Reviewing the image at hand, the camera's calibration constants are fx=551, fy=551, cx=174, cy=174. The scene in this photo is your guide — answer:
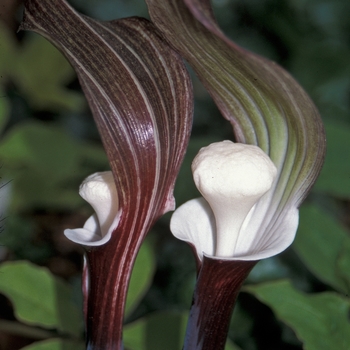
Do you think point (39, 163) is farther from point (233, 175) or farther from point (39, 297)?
point (233, 175)

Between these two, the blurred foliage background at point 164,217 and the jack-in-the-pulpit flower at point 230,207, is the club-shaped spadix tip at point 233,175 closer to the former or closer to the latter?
the jack-in-the-pulpit flower at point 230,207

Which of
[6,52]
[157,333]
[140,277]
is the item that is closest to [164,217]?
[140,277]

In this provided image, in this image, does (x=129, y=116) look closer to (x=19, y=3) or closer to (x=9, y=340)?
(x=9, y=340)

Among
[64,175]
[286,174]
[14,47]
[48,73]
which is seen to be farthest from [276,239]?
[14,47]

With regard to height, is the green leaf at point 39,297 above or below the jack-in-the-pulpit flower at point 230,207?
below

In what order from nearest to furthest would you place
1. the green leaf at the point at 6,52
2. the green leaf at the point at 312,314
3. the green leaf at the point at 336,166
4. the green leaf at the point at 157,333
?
the green leaf at the point at 312,314 → the green leaf at the point at 157,333 → the green leaf at the point at 336,166 → the green leaf at the point at 6,52

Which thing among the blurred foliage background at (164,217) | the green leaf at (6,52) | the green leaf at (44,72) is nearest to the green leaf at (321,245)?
the blurred foliage background at (164,217)

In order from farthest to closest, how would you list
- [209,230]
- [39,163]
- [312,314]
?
[39,163] < [312,314] < [209,230]
